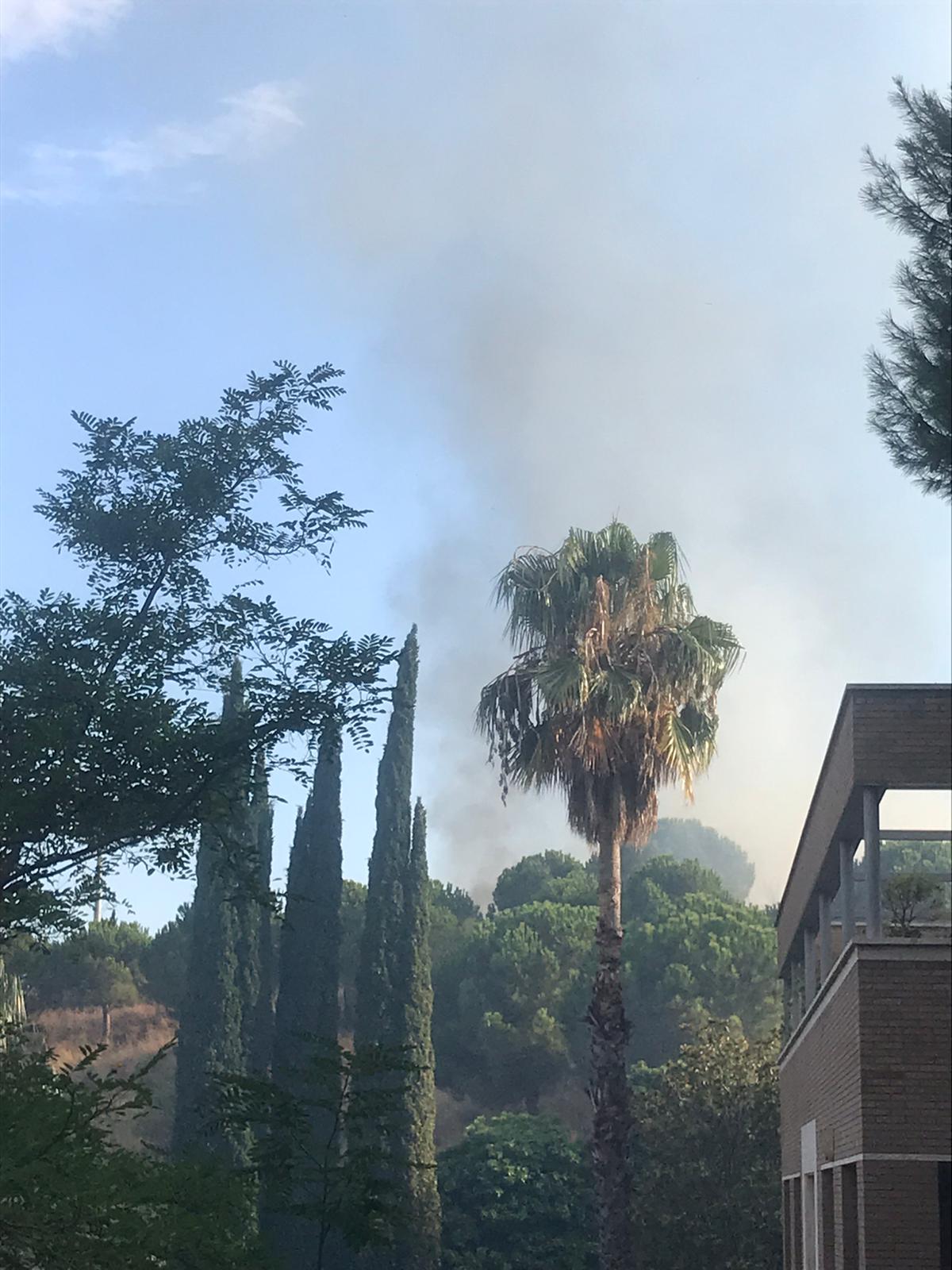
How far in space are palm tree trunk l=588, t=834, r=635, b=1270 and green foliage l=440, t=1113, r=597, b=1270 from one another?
14.2 m

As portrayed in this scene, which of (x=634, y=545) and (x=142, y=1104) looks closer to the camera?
(x=142, y=1104)

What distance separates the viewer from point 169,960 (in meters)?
67.4

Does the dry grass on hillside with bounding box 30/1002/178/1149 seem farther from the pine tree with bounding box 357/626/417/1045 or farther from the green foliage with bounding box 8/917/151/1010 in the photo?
the pine tree with bounding box 357/626/417/1045

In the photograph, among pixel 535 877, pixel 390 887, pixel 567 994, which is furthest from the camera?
pixel 535 877

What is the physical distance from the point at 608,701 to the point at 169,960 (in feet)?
144

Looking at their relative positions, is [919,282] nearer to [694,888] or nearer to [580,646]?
[580,646]

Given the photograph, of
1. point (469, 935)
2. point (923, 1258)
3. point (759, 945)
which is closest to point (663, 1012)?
point (759, 945)

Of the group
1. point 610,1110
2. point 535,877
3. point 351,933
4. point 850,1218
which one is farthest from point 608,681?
point 535,877

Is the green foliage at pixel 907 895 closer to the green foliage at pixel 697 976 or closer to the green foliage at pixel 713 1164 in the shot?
the green foliage at pixel 713 1164

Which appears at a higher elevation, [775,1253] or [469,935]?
[469,935]

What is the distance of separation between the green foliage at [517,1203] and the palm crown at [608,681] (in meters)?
16.1

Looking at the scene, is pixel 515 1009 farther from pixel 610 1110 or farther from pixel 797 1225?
pixel 797 1225

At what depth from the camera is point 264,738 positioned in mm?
18688

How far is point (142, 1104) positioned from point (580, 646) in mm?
18029
